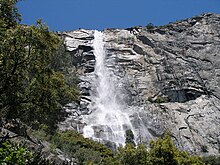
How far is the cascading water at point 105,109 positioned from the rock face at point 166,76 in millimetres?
953

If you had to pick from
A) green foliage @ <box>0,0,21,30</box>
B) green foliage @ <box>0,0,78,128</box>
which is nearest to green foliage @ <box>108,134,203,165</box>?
green foliage @ <box>0,0,78,128</box>

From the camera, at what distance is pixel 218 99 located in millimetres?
50688

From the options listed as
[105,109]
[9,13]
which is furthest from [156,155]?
[105,109]

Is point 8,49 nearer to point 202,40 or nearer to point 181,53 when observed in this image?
point 181,53

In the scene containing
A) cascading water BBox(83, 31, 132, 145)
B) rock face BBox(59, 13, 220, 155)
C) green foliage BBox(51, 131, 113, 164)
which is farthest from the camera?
rock face BBox(59, 13, 220, 155)

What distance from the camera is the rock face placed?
141ft

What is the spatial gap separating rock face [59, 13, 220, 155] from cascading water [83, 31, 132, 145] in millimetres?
953

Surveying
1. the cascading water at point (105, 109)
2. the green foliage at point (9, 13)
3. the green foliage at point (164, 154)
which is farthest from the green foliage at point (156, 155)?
the cascading water at point (105, 109)

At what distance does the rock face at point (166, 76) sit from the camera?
4291 cm

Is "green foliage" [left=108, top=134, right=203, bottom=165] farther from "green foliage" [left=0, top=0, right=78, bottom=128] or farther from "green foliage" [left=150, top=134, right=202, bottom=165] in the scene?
"green foliage" [left=0, top=0, right=78, bottom=128]

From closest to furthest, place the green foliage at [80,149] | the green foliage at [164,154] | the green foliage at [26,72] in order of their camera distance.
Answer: the green foliage at [26,72], the green foliage at [164,154], the green foliage at [80,149]

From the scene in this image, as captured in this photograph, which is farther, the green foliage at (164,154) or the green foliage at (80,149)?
the green foliage at (80,149)

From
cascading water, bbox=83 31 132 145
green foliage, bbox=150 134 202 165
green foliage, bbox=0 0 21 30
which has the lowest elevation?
green foliage, bbox=150 134 202 165

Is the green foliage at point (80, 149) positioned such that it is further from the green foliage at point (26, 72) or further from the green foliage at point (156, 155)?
the green foliage at point (26, 72)
